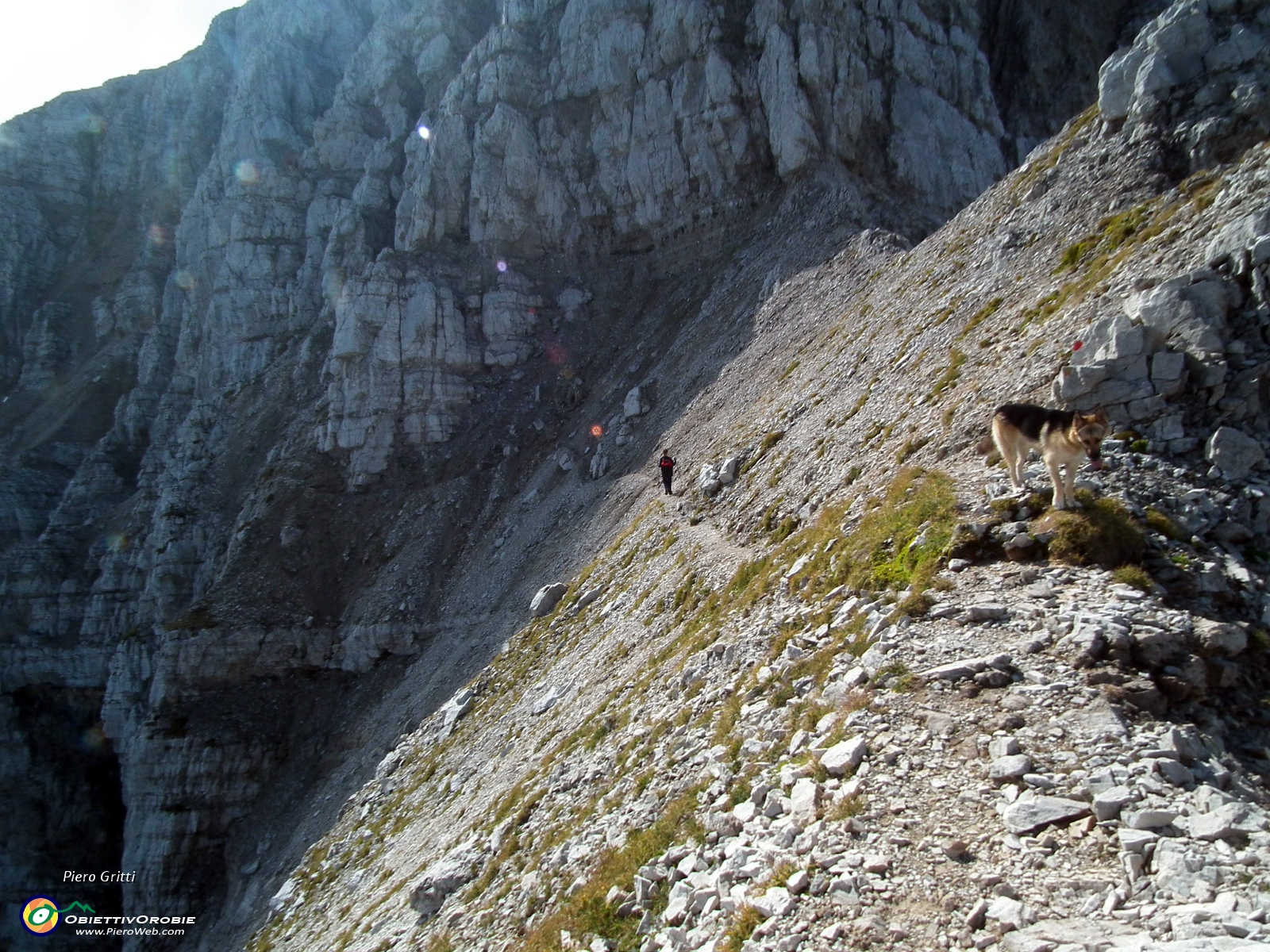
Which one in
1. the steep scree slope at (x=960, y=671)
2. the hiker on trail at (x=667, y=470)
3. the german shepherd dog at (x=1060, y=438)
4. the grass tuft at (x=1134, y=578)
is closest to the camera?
the steep scree slope at (x=960, y=671)

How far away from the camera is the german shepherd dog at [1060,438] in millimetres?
10469

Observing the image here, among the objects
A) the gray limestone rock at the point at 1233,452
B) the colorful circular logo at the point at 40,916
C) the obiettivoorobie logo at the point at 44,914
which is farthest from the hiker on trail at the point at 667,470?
the colorful circular logo at the point at 40,916

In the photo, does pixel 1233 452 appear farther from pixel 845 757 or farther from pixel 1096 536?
pixel 845 757

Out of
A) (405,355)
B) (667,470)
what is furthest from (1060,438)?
(405,355)

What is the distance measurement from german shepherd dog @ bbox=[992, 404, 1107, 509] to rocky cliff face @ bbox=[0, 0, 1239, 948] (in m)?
15.6

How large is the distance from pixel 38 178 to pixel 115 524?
5866 centimetres

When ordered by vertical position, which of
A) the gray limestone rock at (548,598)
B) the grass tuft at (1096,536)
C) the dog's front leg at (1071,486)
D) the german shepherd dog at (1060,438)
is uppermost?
the gray limestone rock at (548,598)

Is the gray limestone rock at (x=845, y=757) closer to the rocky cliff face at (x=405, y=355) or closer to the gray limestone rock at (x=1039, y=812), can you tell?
the gray limestone rock at (x=1039, y=812)

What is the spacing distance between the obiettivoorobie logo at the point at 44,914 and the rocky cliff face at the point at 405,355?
1482mm

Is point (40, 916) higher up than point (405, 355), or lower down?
lower down

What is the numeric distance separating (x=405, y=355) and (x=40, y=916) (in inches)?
1704

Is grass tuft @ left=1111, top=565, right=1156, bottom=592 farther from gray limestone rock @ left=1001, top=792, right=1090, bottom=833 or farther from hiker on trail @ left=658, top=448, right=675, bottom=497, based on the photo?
hiker on trail @ left=658, top=448, right=675, bottom=497

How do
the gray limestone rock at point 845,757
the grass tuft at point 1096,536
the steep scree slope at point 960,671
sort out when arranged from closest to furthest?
1. the steep scree slope at point 960,671
2. the gray limestone rock at point 845,757
3. the grass tuft at point 1096,536

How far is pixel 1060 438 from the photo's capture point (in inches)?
416
